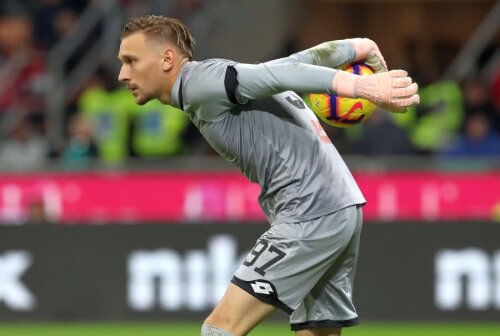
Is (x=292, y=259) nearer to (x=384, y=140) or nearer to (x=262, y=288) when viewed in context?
(x=262, y=288)

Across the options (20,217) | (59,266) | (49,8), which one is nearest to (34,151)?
(20,217)

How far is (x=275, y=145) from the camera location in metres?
5.98

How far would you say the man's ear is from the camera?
5941 mm

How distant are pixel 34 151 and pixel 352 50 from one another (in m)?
9.20

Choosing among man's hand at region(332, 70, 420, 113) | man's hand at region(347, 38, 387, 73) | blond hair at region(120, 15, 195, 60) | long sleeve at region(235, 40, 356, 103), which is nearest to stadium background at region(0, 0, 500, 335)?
man's hand at region(347, 38, 387, 73)

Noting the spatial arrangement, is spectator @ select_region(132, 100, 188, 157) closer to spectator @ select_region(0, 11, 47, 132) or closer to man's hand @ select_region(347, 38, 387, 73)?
spectator @ select_region(0, 11, 47, 132)

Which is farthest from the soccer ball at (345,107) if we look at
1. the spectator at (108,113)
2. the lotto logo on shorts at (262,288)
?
the spectator at (108,113)

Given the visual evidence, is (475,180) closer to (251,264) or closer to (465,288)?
(465,288)

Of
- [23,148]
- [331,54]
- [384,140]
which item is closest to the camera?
[331,54]

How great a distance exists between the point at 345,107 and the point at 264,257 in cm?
82

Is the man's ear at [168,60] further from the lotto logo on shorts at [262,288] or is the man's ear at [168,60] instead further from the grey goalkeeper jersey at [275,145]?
the lotto logo on shorts at [262,288]

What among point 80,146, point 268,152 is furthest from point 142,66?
point 80,146

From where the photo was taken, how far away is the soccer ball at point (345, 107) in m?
6.11

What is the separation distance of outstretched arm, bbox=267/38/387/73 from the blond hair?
1.77 feet
